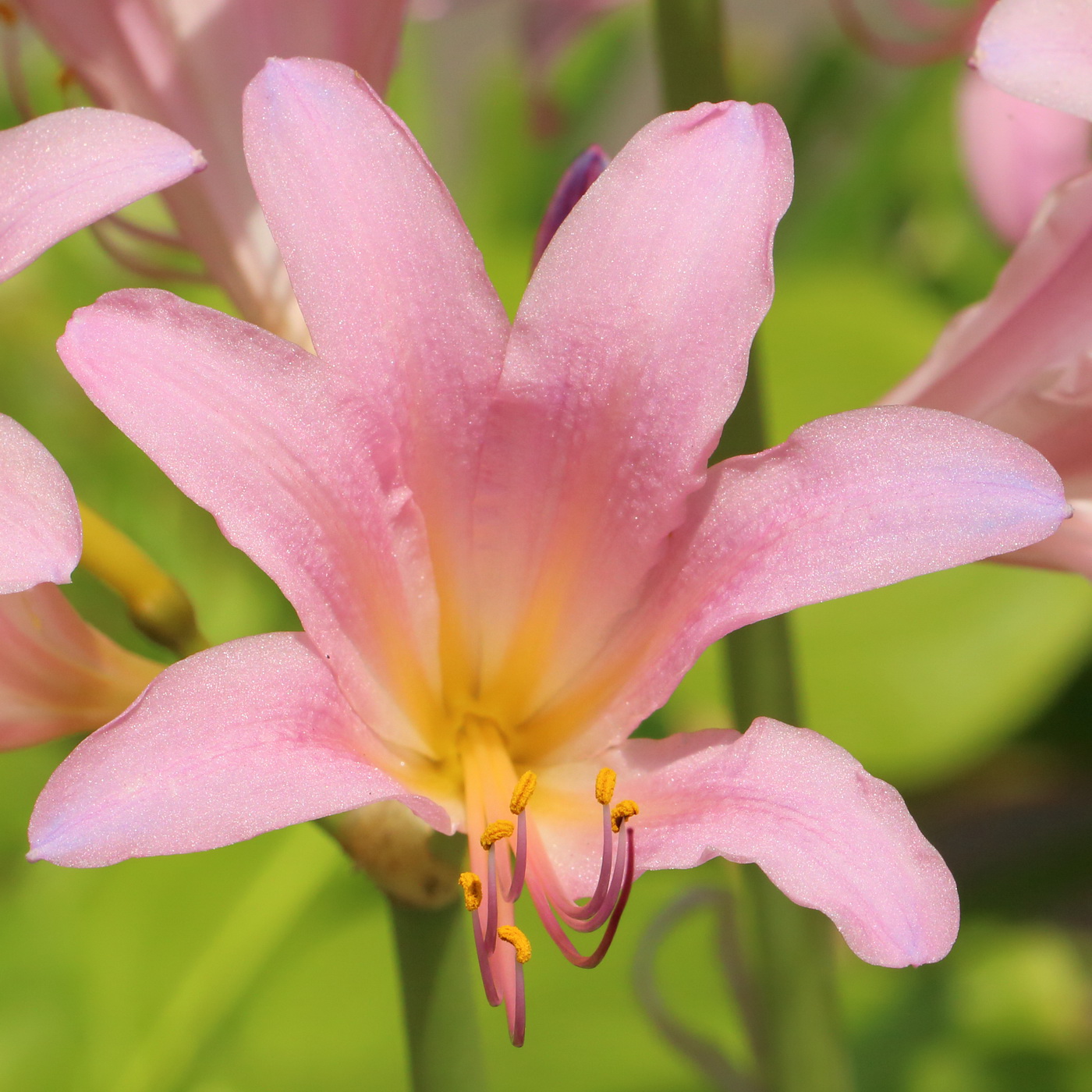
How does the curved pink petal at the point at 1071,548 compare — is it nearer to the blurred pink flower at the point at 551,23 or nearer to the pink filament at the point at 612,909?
the pink filament at the point at 612,909

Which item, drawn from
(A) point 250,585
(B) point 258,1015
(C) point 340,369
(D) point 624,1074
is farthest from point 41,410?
(C) point 340,369

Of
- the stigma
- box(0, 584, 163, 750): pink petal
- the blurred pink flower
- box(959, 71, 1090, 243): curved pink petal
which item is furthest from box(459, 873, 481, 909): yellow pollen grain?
the blurred pink flower

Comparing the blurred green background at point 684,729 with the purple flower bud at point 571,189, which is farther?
the blurred green background at point 684,729

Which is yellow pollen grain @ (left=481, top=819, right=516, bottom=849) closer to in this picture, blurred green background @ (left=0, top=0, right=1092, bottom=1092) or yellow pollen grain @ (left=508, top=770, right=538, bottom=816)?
yellow pollen grain @ (left=508, top=770, right=538, bottom=816)

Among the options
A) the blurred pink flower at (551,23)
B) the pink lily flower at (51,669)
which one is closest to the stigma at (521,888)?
the pink lily flower at (51,669)

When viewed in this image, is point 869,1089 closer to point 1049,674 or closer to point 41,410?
point 1049,674

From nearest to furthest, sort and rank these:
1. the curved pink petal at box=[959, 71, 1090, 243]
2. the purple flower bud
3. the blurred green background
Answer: the purple flower bud < the curved pink petal at box=[959, 71, 1090, 243] < the blurred green background

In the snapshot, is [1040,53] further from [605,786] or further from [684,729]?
[684,729]

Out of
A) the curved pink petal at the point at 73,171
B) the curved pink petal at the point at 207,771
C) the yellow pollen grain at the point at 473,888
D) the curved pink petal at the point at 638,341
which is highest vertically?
the curved pink petal at the point at 73,171
